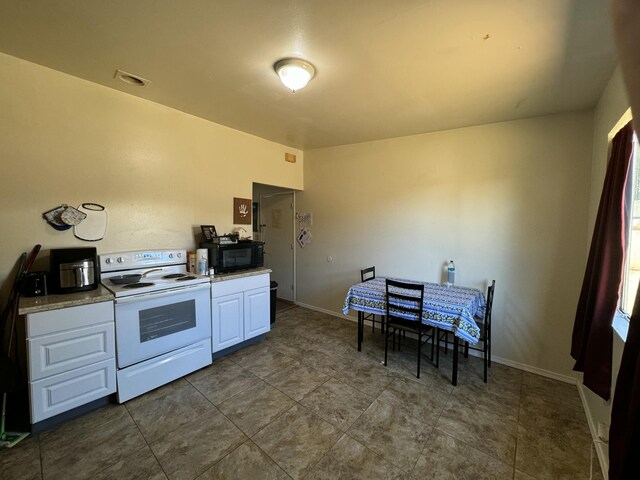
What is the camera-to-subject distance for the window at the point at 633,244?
1747mm

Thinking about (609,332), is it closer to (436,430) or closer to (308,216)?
(436,430)

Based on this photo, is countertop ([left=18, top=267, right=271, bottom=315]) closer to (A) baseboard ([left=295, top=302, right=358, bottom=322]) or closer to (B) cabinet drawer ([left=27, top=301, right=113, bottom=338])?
(B) cabinet drawer ([left=27, top=301, right=113, bottom=338])

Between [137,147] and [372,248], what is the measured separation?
3036 mm

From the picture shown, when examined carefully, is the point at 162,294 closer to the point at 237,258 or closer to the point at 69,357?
the point at 69,357

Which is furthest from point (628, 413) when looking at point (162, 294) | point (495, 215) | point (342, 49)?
point (162, 294)

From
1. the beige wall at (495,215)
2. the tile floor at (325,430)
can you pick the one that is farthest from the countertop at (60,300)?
the beige wall at (495,215)

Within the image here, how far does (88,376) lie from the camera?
199 cm

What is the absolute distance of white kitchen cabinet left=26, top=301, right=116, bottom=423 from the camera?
1.79 meters

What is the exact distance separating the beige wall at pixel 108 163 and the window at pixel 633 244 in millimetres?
3622

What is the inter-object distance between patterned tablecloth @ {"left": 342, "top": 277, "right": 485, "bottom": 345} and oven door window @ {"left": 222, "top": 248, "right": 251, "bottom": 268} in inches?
50.1

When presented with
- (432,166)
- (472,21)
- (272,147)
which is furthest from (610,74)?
(272,147)

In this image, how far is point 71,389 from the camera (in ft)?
6.32

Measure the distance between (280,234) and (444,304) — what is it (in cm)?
323

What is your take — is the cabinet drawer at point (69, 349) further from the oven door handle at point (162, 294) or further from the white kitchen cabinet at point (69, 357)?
the oven door handle at point (162, 294)
